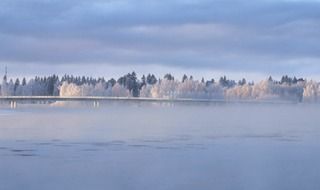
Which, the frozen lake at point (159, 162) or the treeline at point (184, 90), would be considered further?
the treeline at point (184, 90)

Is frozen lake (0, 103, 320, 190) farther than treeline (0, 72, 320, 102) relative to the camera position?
No

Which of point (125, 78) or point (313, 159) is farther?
point (125, 78)

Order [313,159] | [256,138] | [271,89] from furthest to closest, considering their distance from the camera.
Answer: [271,89] → [256,138] → [313,159]

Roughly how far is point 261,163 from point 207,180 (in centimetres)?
440

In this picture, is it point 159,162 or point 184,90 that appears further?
point 184,90

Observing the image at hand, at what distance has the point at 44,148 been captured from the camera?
27.6 m

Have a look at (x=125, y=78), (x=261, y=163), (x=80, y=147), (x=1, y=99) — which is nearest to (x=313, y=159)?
(x=261, y=163)

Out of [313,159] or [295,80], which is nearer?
[313,159]

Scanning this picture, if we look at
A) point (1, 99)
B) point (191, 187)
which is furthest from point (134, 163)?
point (1, 99)

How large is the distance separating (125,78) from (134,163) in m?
177

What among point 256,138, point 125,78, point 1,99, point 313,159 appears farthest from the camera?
point 125,78

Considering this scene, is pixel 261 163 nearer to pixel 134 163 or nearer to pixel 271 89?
pixel 134 163

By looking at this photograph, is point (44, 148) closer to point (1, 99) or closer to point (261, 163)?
point (261, 163)

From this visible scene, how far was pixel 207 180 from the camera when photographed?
61.4 feet
